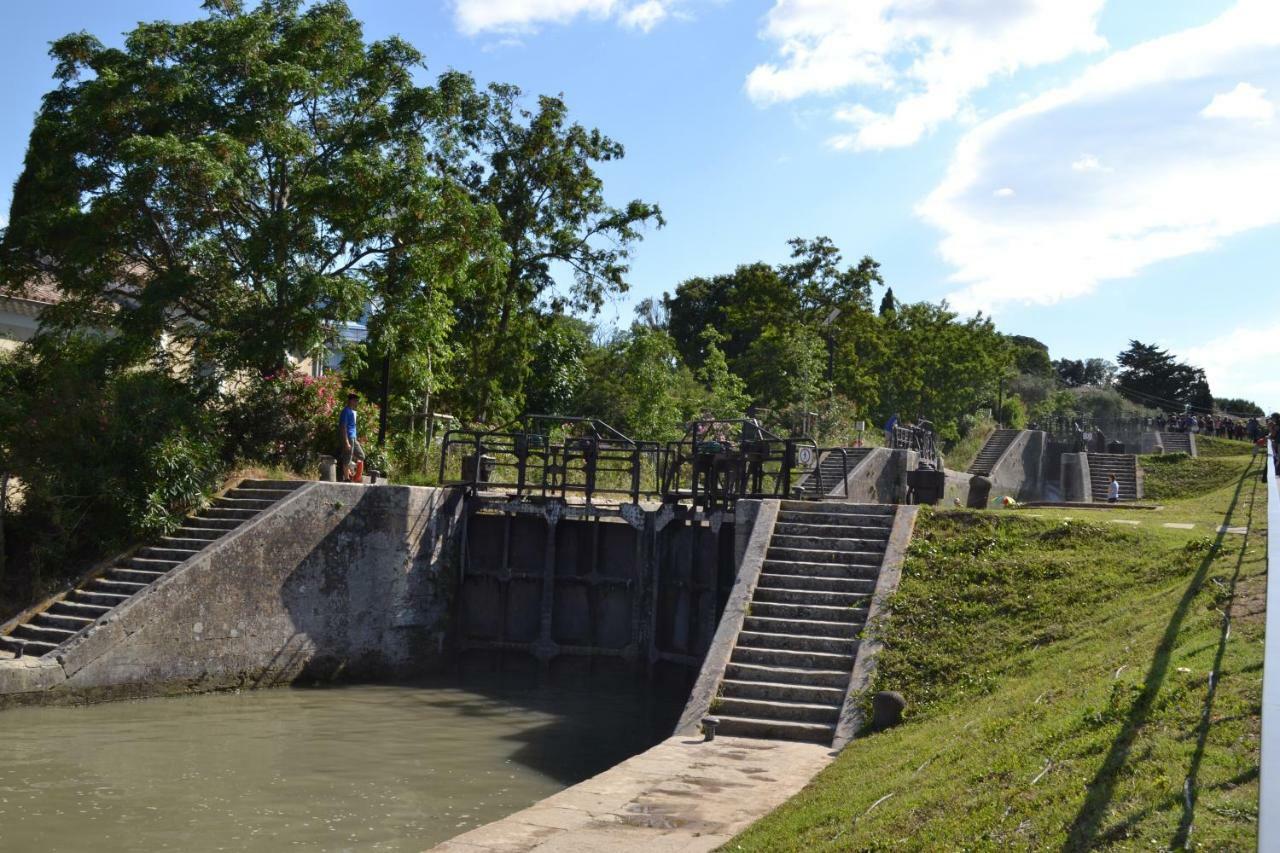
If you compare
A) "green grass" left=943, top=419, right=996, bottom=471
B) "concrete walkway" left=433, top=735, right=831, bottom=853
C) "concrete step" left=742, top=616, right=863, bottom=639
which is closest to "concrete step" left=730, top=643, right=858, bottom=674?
"concrete step" left=742, top=616, right=863, bottom=639

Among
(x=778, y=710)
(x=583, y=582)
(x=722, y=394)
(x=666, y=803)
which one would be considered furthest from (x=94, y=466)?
(x=722, y=394)

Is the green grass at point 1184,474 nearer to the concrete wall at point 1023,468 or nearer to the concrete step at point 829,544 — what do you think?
the concrete wall at point 1023,468

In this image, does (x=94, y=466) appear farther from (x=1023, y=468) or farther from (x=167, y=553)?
(x=1023, y=468)

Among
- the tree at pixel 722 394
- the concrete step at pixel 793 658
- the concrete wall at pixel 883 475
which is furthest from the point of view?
the tree at pixel 722 394

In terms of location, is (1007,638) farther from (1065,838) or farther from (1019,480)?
(1019,480)

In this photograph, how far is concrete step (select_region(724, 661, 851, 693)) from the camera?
13869 mm

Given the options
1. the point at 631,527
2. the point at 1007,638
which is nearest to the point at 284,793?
the point at 1007,638

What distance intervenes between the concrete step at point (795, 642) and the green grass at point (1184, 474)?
2701cm

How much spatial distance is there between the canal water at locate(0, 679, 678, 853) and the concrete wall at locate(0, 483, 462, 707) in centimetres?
42

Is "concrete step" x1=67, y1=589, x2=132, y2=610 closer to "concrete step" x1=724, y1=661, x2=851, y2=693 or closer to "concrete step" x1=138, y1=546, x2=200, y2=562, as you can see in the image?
"concrete step" x1=138, y1=546, x2=200, y2=562

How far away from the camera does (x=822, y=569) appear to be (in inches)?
640

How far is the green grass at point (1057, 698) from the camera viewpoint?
6.66 m

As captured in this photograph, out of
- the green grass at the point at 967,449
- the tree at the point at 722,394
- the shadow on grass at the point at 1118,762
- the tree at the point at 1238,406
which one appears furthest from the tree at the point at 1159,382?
the shadow on grass at the point at 1118,762

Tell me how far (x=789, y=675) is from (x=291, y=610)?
27.1ft
